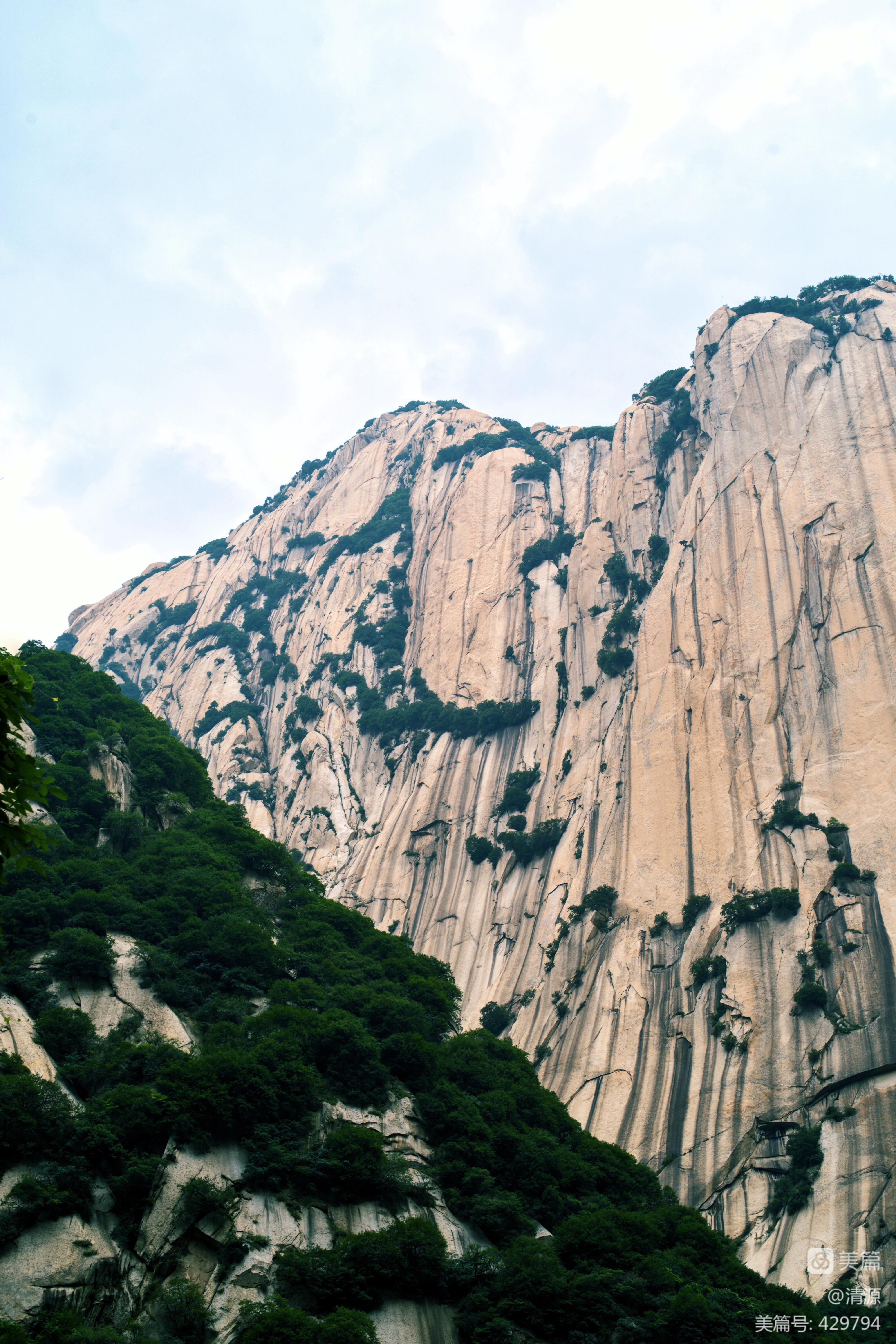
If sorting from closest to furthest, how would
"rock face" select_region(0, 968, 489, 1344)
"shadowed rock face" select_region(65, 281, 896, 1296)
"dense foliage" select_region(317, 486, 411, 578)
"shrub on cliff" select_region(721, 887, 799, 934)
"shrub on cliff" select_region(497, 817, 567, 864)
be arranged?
"rock face" select_region(0, 968, 489, 1344) → "shadowed rock face" select_region(65, 281, 896, 1296) → "shrub on cliff" select_region(721, 887, 799, 934) → "shrub on cliff" select_region(497, 817, 567, 864) → "dense foliage" select_region(317, 486, 411, 578)

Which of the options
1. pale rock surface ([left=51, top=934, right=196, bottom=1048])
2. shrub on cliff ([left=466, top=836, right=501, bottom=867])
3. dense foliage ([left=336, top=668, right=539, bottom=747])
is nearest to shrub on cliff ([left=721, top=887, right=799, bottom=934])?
shrub on cliff ([left=466, top=836, right=501, bottom=867])

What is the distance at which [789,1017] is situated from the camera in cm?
4522

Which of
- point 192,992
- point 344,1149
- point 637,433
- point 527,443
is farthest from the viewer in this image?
point 527,443

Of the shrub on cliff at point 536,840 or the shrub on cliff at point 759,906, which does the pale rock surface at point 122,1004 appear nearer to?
the shrub on cliff at point 759,906

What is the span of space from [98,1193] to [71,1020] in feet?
21.6

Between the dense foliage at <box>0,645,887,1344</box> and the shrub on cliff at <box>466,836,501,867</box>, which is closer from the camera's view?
the dense foliage at <box>0,645,887,1344</box>

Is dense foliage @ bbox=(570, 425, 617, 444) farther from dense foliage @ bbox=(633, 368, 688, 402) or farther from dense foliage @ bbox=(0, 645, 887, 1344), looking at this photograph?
dense foliage @ bbox=(0, 645, 887, 1344)

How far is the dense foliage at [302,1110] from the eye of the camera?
26547 millimetres

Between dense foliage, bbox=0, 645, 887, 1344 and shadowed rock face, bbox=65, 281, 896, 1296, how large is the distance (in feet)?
15.1

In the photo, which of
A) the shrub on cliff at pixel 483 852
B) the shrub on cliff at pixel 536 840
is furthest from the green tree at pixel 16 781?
the shrub on cliff at pixel 483 852

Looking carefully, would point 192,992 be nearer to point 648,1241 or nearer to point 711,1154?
point 648,1241

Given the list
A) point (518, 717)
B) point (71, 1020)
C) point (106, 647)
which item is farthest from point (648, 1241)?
point (106, 647)

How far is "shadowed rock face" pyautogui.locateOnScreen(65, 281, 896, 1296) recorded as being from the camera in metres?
44.0

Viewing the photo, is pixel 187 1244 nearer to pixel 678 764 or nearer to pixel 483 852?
pixel 678 764
